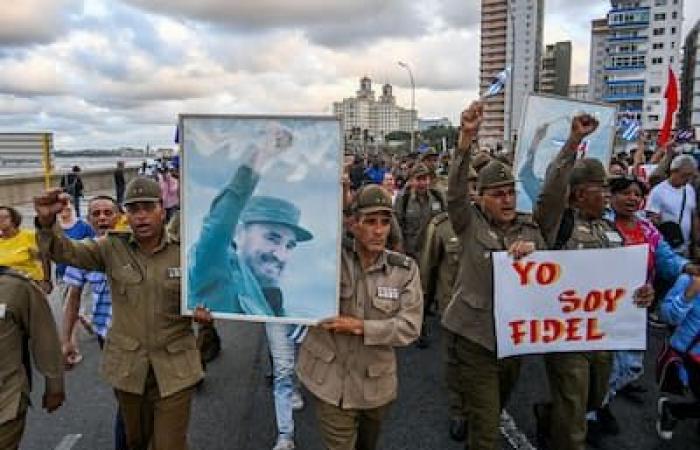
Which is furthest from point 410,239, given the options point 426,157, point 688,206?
point 688,206

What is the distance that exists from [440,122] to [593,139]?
88265 millimetres

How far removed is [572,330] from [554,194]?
79cm

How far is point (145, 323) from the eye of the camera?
3.26 metres

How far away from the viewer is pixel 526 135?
18.9 ft

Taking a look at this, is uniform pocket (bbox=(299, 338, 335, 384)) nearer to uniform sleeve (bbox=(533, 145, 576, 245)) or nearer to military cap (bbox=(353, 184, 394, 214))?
military cap (bbox=(353, 184, 394, 214))

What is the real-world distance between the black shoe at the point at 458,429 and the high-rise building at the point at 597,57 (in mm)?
111032

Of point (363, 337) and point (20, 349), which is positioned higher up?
point (363, 337)

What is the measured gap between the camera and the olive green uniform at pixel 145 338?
10.6 ft

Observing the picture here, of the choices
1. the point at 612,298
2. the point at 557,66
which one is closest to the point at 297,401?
the point at 612,298

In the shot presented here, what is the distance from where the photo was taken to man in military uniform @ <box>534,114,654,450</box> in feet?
12.1

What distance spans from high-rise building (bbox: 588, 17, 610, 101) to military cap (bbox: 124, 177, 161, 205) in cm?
11252

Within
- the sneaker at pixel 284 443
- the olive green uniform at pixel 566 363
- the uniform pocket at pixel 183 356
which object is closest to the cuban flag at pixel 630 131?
the olive green uniform at pixel 566 363

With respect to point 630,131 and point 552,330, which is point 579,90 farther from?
point 552,330

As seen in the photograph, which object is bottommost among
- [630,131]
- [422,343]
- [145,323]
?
[422,343]
